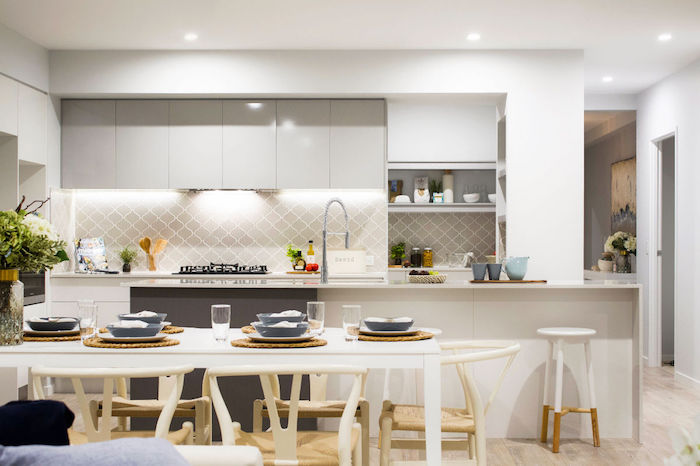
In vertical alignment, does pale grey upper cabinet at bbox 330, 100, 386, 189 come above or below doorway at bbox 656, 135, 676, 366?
above

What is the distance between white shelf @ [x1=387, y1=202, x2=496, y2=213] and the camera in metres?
6.65

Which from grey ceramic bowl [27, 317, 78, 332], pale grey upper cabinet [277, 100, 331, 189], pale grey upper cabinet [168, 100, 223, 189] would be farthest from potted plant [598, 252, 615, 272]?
grey ceramic bowl [27, 317, 78, 332]

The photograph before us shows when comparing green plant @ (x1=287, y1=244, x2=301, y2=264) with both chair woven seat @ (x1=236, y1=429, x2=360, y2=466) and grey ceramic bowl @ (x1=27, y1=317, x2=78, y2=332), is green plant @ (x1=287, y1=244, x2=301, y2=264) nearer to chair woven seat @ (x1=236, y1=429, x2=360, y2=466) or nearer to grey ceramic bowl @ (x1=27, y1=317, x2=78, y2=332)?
grey ceramic bowl @ (x1=27, y1=317, x2=78, y2=332)

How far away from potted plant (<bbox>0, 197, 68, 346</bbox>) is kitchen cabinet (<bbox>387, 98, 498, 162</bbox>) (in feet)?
14.4

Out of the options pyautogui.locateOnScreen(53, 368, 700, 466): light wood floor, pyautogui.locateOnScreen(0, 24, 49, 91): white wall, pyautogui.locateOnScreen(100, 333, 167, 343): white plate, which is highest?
pyautogui.locateOnScreen(0, 24, 49, 91): white wall

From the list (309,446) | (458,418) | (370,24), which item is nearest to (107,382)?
(309,446)

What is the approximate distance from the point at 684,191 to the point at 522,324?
2.75 metres

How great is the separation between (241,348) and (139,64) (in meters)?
3.87

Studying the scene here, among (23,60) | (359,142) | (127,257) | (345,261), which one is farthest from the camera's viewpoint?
(127,257)

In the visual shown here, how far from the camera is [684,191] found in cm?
602

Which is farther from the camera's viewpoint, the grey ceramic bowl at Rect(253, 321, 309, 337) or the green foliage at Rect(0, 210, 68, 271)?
the grey ceramic bowl at Rect(253, 321, 309, 337)

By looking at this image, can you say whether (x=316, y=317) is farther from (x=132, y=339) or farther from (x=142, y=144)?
(x=142, y=144)

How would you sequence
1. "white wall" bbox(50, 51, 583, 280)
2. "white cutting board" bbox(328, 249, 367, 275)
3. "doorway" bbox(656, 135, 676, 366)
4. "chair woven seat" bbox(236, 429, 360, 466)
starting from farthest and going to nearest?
"doorway" bbox(656, 135, 676, 366)
"white wall" bbox(50, 51, 583, 280)
"white cutting board" bbox(328, 249, 367, 275)
"chair woven seat" bbox(236, 429, 360, 466)

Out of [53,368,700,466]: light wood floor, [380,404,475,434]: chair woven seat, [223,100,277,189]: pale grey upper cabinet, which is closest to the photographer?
[380,404,475,434]: chair woven seat
